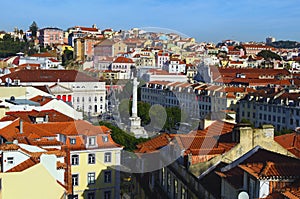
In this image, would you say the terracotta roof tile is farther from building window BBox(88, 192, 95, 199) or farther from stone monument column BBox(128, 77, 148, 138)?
building window BBox(88, 192, 95, 199)

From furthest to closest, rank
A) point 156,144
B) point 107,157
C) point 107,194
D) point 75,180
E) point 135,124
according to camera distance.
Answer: point 135,124 → point 107,157 → point 107,194 → point 75,180 → point 156,144

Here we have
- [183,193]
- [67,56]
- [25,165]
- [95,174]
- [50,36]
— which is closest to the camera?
[25,165]

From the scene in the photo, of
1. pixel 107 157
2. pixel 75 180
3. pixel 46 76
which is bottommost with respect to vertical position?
pixel 75 180

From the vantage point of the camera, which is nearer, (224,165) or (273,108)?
(224,165)

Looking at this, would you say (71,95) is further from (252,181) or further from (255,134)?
(252,181)

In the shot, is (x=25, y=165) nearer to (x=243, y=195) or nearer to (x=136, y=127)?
(x=243, y=195)

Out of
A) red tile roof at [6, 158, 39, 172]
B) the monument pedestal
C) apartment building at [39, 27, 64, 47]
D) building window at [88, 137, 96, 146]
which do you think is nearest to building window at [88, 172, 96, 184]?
building window at [88, 137, 96, 146]

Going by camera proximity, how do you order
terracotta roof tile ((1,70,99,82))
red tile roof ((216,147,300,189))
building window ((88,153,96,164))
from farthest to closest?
terracotta roof tile ((1,70,99,82)) < building window ((88,153,96,164)) < red tile roof ((216,147,300,189))

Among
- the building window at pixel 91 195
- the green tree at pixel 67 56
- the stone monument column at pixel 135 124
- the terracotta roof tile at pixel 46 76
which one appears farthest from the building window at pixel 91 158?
the green tree at pixel 67 56

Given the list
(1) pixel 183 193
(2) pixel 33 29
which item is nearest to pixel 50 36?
(2) pixel 33 29

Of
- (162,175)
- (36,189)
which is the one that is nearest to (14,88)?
(162,175)

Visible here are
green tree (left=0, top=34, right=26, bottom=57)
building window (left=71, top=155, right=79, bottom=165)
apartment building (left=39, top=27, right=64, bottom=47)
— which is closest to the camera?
building window (left=71, top=155, right=79, bottom=165)
